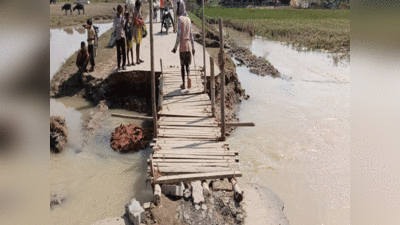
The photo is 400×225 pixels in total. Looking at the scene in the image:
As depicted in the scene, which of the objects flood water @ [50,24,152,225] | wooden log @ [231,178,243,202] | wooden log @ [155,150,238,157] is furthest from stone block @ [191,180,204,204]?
flood water @ [50,24,152,225]

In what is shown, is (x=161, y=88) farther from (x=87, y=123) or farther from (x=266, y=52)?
(x=266, y=52)

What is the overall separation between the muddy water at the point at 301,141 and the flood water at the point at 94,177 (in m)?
1.99

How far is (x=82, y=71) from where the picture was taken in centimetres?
917

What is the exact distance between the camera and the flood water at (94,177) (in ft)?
16.1

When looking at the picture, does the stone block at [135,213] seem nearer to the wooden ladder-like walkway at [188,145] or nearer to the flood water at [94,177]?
the wooden ladder-like walkway at [188,145]

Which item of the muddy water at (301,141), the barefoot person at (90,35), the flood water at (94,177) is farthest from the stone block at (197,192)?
the barefoot person at (90,35)

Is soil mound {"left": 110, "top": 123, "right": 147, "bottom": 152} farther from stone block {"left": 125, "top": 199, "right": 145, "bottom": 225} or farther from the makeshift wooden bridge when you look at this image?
stone block {"left": 125, "top": 199, "right": 145, "bottom": 225}

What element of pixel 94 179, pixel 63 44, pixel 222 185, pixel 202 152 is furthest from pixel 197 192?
pixel 63 44

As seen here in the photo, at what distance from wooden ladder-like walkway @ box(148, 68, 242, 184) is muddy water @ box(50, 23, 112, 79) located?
5.73 m

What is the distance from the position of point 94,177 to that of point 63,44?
11881mm

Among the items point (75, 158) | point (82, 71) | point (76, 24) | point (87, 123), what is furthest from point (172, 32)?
point (76, 24)

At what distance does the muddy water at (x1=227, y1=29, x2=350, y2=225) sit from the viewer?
18.0 feet

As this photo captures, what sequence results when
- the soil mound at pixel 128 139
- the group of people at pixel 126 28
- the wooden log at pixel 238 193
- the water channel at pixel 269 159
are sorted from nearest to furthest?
the wooden log at pixel 238 193
the water channel at pixel 269 159
the soil mound at pixel 128 139
the group of people at pixel 126 28

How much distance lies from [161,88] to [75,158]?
2.10m
